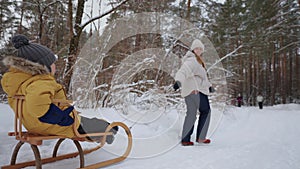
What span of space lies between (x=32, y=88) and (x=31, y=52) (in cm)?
35

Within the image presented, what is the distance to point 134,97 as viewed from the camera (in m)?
5.59

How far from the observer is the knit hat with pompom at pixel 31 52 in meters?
1.92

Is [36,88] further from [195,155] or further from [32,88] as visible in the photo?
[195,155]

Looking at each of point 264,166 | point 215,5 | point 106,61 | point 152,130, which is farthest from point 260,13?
point 264,166

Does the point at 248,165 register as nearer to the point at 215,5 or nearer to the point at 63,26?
the point at 63,26

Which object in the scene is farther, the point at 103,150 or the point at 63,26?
the point at 63,26

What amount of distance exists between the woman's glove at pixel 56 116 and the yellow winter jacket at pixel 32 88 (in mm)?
38

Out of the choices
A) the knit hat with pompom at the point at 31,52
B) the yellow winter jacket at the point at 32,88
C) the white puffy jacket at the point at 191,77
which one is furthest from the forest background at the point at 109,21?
the white puffy jacket at the point at 191,77

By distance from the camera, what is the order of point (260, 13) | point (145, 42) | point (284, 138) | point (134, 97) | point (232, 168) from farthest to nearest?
point (260, 13)
point (145, 42)
point (134, 97)
point (284, 138)
point (232, 168)

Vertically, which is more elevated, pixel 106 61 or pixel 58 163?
pixel 106 61

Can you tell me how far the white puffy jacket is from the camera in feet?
11.1

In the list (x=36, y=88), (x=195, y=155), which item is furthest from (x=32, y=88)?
(x=195, y=155)

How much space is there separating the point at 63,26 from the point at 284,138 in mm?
6971

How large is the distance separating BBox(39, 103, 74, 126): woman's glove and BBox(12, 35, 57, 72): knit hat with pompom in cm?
38
